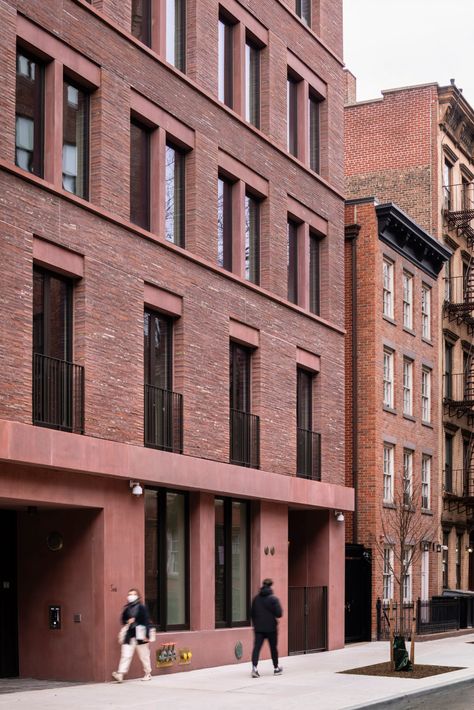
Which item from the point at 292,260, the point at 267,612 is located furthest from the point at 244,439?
the point at 267,612

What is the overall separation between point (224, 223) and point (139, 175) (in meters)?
3.73

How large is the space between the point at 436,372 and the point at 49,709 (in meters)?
27.5

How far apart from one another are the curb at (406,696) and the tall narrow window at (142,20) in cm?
1340

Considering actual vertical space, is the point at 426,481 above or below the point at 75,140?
below

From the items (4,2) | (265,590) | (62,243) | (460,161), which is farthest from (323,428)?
(460,161)

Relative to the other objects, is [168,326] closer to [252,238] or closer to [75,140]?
[75,140]

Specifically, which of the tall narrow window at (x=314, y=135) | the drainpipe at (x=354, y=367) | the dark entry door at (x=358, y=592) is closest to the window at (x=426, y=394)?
the drainpipe at (x=354, y=367)

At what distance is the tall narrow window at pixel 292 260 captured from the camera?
102 feet

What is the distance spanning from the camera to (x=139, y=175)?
2470cm

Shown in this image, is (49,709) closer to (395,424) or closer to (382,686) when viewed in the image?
(382,686)

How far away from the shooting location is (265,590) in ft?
74.8

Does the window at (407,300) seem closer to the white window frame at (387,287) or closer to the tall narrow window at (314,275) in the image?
the white window frame at (387,287)

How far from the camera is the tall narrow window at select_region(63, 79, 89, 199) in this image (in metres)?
22.5

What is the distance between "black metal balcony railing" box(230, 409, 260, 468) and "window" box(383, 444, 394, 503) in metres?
10.7
